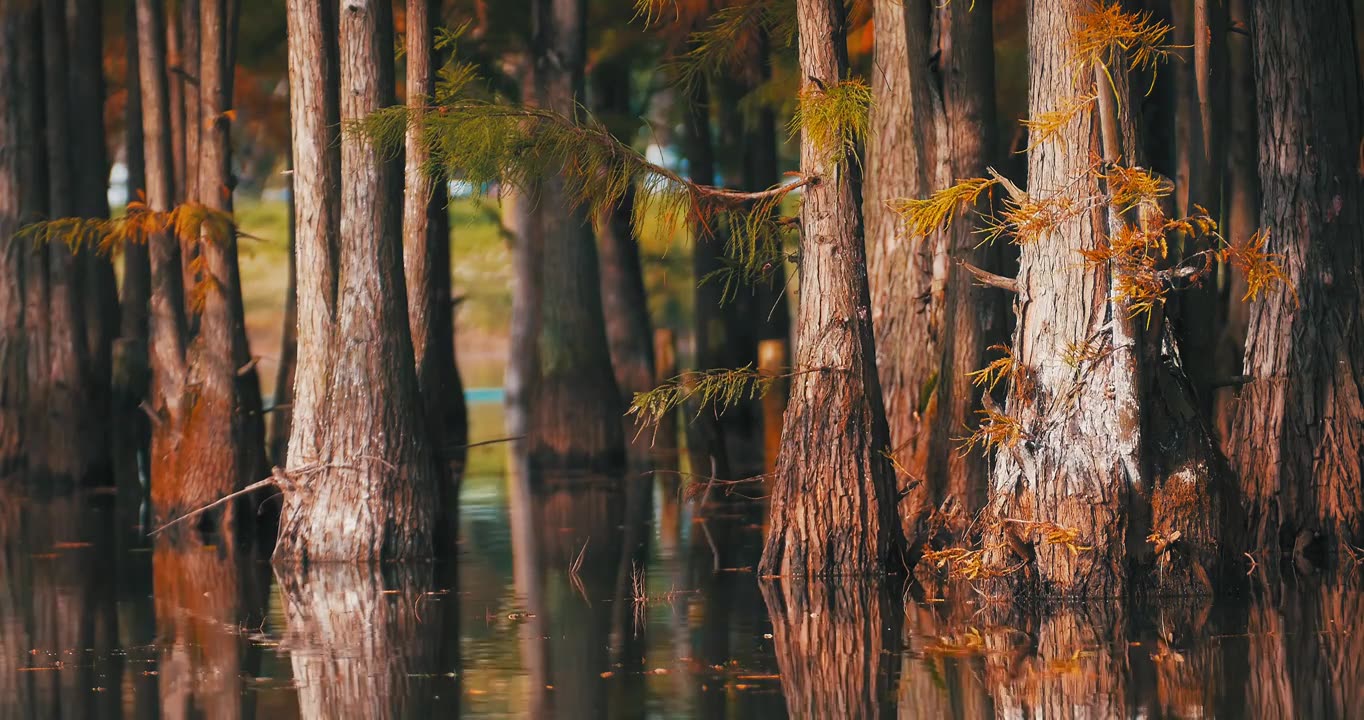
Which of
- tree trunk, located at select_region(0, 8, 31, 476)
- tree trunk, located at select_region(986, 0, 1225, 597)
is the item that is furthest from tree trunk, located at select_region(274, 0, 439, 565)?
tree trunk, located at select_region(0, 8, 31, 476)

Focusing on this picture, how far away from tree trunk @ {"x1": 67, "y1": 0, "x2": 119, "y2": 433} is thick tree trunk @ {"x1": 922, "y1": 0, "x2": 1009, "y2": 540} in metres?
12.0

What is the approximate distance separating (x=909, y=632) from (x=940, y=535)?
2532 millimetres

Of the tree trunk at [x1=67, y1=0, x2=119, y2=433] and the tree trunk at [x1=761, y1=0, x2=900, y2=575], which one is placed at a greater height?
the tree trunk at [x1=67, y1=0, x2=119, y2=433]

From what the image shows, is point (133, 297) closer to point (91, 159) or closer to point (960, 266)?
point (91, 159)

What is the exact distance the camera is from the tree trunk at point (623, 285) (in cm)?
2650

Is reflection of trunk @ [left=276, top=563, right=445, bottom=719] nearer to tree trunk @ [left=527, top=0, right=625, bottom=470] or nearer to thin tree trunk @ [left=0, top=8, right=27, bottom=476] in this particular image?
tree trunk @ [left=527, top=0, right=625, bottom=470]

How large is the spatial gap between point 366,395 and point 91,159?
1020cm

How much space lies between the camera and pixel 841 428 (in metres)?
12.2

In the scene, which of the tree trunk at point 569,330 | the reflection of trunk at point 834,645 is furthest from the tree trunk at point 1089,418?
the tree trunk at point 569,330

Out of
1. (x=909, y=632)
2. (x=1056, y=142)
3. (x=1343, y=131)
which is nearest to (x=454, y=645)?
(x=909, y=632)

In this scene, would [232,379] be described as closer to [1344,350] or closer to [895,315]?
[895,315]

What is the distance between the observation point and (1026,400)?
11.6 m

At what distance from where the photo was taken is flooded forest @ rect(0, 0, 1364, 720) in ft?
32.6

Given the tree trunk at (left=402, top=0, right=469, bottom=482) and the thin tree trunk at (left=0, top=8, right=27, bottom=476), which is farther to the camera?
the thin tree trunk at (left=0, top=8, right=27, bottom=476)
